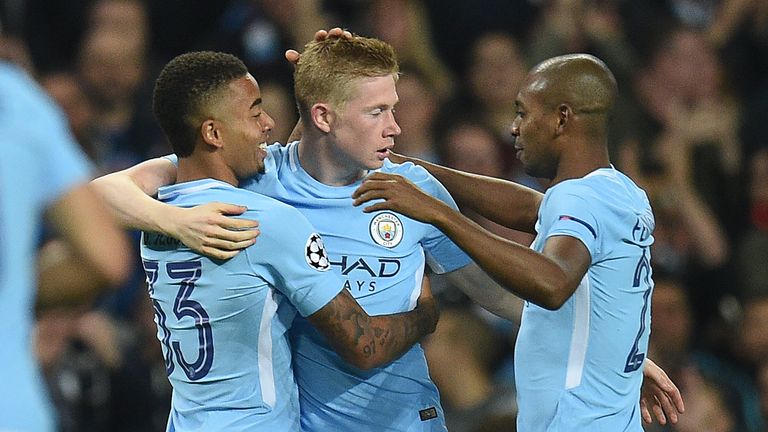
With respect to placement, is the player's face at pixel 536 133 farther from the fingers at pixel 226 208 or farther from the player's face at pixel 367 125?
the fingers at pixel 226 208

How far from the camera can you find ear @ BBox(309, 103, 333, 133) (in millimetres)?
4535

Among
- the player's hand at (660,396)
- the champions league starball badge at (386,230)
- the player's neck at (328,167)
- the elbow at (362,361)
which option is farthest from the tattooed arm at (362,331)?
the player's hand at (660,396)

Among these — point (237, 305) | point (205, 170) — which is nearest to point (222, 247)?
point (237, 305)

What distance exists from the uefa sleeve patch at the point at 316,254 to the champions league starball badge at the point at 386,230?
355 mm

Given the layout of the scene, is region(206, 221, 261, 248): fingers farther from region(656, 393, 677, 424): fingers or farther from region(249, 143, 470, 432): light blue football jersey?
region(656, 393, 677, 424): fingers

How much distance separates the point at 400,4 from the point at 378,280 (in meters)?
5.08

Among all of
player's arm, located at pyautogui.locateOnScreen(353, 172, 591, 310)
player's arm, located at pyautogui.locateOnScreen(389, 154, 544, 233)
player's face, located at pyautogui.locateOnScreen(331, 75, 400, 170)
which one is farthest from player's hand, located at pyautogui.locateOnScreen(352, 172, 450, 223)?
player's arm, located at pyautogui.locateOnScreen(389, 154, 544, 233)

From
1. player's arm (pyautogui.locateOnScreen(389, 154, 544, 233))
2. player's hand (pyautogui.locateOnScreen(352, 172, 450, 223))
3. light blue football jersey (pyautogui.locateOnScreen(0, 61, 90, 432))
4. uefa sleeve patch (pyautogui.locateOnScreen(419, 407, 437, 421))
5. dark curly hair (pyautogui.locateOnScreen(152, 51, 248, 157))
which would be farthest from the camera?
player's arm (pyautogui.locateOnScreen(389, 154, 544, 233))

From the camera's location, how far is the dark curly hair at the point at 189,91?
4.23m

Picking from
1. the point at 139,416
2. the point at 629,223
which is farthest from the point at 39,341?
the point at 629,223

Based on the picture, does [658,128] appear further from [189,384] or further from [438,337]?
[189,384]

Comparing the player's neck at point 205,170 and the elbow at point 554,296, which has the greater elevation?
the player's neck at point 205,170

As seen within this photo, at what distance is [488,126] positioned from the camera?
8.87 meters

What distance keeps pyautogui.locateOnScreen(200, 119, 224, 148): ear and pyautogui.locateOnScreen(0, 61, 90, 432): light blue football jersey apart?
1.29 meters
